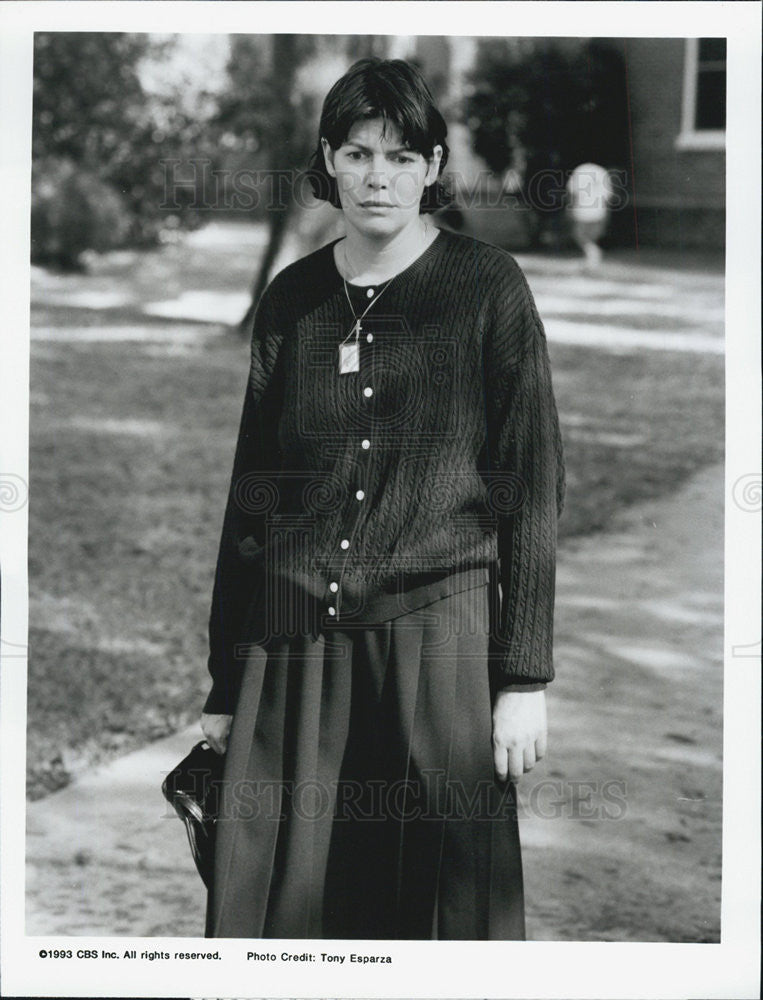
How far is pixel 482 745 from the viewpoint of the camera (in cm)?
296

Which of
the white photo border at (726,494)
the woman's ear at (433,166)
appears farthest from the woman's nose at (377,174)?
the white photo border at (726,494)

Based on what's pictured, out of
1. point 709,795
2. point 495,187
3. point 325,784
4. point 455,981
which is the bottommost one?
point 455,981

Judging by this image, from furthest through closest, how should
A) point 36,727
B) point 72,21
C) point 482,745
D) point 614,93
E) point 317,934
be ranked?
1. point 36,727
2. point 614,93
3. point 72,21
4. point 317,934
5. point 482,745

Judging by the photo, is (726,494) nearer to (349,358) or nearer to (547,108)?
(349,358)

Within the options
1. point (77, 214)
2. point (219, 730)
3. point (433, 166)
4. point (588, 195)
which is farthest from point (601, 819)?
point (77, 214)

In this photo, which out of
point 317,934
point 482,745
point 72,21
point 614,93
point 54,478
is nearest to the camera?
point 482,745

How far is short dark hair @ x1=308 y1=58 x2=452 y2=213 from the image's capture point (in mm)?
2873

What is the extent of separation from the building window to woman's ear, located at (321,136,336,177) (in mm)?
963

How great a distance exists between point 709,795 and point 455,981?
99cm

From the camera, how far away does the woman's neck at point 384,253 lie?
2.97m

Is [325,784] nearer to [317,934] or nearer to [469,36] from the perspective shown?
[317,934]

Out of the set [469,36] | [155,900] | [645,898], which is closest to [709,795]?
[645,898]

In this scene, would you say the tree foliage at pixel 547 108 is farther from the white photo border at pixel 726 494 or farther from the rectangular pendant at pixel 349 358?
the rectangular pendant at pixel 349 358

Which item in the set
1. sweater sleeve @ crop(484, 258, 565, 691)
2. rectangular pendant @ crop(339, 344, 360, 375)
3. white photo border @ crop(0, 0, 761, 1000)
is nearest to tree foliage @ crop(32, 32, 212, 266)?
white photo border @ crop(0, 0, 761, 1000)
